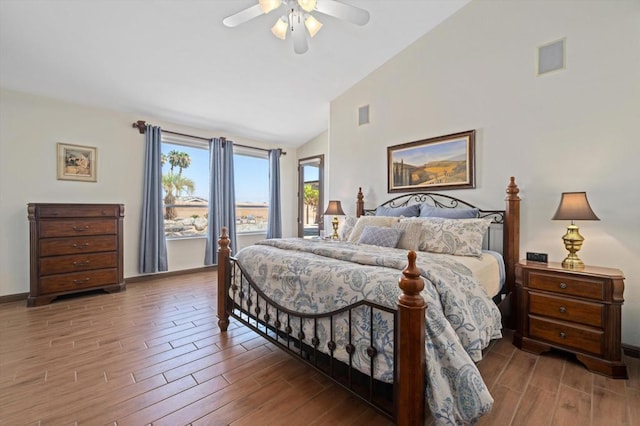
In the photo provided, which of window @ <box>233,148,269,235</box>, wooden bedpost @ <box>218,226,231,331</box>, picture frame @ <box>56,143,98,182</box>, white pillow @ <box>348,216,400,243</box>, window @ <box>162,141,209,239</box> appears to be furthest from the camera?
window @ <box>233,148,269,235</box>

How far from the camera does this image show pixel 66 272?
137 inches

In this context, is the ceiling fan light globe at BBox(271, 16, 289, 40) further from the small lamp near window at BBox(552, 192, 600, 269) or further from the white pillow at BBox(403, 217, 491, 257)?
the small lamp near window at BBox(552, 192, 600, 269)

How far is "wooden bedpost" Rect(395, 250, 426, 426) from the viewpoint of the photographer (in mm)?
1246

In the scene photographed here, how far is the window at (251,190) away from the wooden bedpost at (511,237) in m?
4.35

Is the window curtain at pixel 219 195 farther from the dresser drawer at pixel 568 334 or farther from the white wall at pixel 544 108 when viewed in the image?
the dresser drawer at pixel 568 334

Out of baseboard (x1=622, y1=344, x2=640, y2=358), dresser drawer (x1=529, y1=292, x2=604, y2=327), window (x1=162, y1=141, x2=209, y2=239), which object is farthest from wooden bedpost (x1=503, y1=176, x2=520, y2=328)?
window (x1=162, y1=141, x2=209, y2=239)

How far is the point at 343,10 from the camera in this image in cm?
206

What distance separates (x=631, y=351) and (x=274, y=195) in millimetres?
5208

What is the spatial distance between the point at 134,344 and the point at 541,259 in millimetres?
3529

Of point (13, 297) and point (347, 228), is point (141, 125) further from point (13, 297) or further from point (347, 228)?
point (347, 228)

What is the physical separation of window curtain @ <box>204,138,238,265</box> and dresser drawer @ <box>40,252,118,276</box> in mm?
1498

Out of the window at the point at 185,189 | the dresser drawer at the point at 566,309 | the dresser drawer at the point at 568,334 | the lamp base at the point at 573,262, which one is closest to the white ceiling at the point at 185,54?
the window at the point at 185,189

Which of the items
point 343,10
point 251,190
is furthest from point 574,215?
point 251,190

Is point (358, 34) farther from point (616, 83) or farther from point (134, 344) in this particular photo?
point (134, 344)
